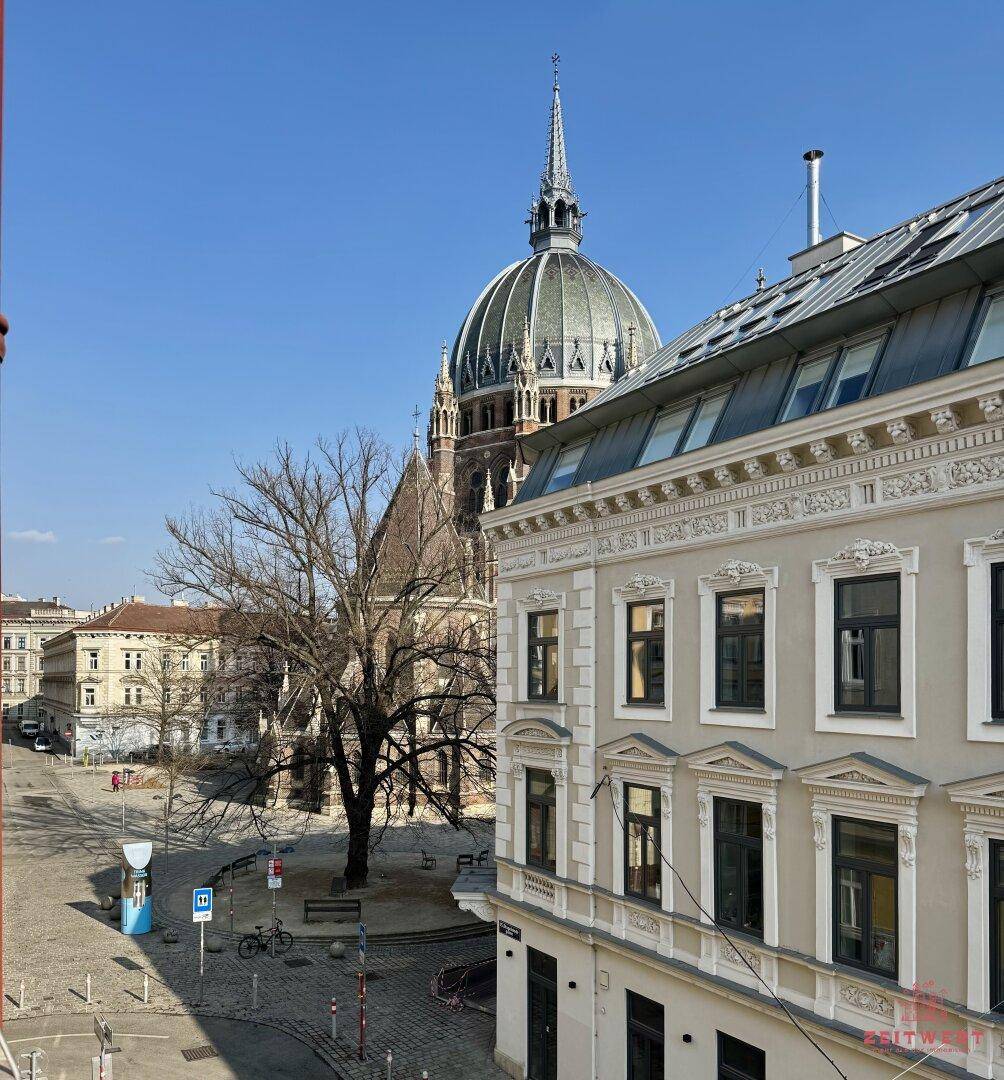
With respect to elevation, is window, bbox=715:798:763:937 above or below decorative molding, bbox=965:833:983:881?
below

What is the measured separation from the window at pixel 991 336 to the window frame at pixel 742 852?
5.96m

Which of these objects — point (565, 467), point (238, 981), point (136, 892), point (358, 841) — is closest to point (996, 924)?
point (565, 467)

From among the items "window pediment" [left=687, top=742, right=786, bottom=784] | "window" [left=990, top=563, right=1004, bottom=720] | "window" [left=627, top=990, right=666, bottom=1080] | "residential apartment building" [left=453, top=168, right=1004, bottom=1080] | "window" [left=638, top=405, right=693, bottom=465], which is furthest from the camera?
"window" [left=638, top=405, right=693, bottom=465]

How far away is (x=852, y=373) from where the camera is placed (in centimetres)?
1163

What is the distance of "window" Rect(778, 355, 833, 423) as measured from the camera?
12062mm

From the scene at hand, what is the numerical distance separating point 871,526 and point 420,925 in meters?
19.5

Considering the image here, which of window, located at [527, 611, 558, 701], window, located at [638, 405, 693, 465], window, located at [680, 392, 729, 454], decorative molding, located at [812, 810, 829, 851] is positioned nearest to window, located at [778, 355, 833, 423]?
window, located at [680, 392, 729, 454]

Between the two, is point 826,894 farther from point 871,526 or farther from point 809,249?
point 809,249

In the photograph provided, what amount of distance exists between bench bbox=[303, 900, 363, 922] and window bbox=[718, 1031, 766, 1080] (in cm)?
1498

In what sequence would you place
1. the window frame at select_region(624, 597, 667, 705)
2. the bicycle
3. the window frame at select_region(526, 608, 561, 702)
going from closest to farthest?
1. the window frame at select_region(624, 597, 667, 705)
2. the window frame at select_region(526, 608, 561, 702)
3. the bicycle

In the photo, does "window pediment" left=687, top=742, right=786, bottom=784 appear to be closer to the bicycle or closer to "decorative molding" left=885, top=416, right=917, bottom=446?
"decorative molding" left=885, top=416, right=917, bottom=446

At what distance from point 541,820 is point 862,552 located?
27.3ft

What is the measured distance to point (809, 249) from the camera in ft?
60.2

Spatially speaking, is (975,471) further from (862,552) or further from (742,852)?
(742,852)
